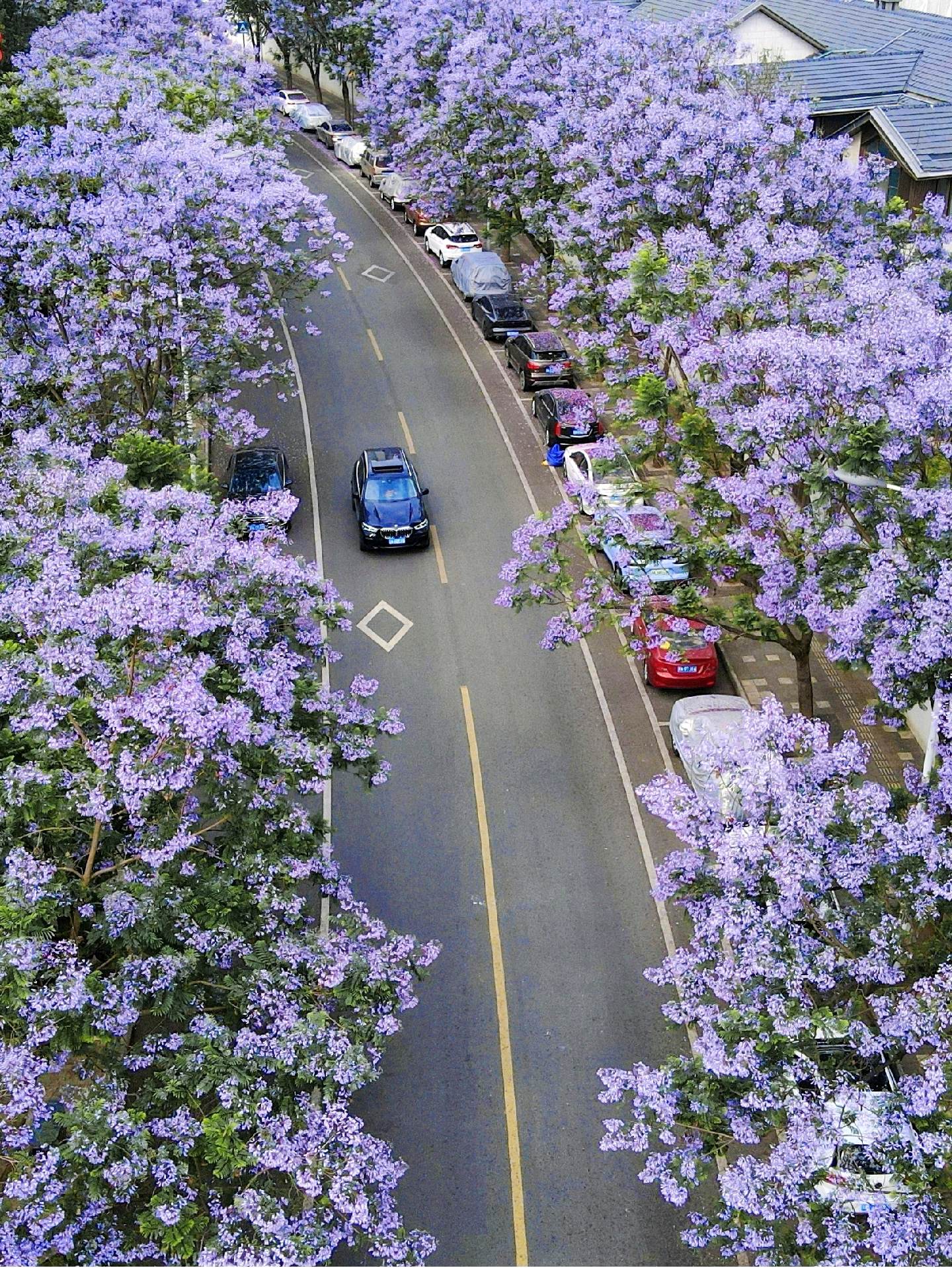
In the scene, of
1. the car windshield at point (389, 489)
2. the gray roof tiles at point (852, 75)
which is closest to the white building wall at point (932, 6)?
the gray roof tiles at point (852, 75)

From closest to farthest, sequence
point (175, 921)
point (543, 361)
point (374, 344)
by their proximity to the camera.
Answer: point (175, 921) < point (543, 361) < point (374, 344)

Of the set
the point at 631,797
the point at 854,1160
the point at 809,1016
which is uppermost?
the point at 809,1016

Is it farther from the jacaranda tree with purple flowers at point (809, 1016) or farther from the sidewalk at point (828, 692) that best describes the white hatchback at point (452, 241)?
the jacaranda tree with purple flowers at point (809, 1016)

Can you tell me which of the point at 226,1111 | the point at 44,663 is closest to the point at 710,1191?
the point at 226,1111

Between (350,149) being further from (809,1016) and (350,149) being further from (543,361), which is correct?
(809,1016)

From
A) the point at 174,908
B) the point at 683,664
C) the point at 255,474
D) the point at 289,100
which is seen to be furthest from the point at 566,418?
the point at 289,100

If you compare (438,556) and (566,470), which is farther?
(566,470)

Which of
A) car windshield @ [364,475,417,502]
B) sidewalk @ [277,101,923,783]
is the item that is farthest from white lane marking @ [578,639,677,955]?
car windshield @ [364,475,417,502]

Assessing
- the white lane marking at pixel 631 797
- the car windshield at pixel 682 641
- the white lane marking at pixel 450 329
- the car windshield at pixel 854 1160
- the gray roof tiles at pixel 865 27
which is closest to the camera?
the car windshield at pixel 854 1160

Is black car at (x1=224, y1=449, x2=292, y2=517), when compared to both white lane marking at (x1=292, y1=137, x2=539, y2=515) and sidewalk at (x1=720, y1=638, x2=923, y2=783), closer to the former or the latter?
white lane marking at (x1=292, y1=137, x2=539, y2=515)
